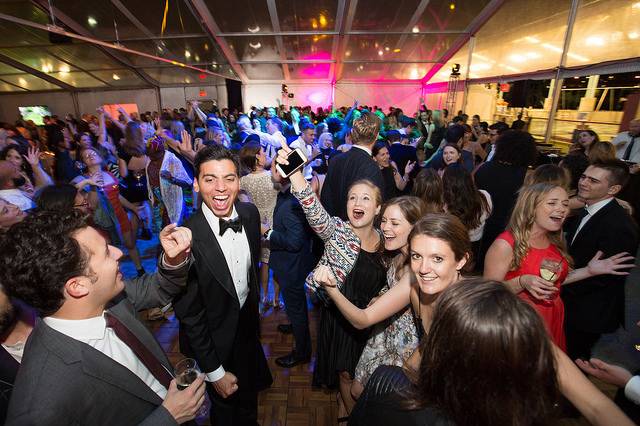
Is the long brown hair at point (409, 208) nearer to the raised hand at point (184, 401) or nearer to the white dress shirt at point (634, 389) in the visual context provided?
the white dress shirt at point (634, 389)

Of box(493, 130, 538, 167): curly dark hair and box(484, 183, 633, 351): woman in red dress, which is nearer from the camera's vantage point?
box(484, 183, 633, 351): woman in red dress

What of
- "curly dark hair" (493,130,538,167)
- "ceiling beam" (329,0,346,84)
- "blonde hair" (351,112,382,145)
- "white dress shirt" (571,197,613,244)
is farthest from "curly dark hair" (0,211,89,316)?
"ceiling beam" (329,0,346,84)

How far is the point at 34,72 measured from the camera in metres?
11.6

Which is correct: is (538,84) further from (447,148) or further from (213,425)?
(213,425)

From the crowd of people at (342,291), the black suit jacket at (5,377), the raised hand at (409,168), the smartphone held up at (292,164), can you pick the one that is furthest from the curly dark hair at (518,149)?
the black suit jacket at (5,377)

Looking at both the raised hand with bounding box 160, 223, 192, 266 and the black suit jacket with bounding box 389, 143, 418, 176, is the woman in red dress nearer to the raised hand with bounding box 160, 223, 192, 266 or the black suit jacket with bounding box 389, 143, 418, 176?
the raised hand with bounding box 160, 223, 192, 266

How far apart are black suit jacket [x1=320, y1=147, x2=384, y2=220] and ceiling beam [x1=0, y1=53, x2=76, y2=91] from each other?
14.0 meters

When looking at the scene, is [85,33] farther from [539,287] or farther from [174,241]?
[539,287]

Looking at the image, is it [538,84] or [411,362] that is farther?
[538,84]

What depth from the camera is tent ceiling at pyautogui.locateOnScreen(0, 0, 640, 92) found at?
7707mm

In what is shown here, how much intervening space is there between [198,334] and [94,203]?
9.45ft

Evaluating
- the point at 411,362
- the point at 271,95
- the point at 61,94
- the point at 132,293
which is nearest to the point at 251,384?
the point at 132,293

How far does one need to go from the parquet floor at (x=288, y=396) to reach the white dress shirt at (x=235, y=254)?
0.93 metres

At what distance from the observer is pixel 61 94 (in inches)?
535
